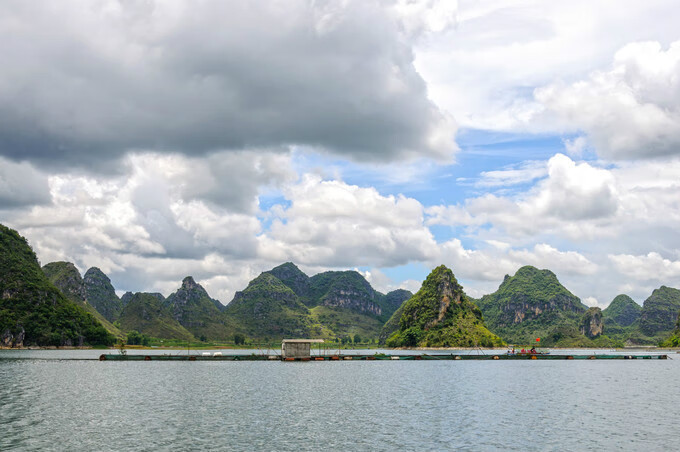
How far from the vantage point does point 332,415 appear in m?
70.4

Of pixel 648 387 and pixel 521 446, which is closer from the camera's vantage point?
pixel 521 446

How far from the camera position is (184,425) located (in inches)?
2399

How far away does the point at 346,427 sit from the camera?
6116 cm

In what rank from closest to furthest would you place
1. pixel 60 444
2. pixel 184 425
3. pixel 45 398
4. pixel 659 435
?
1. pixel 60 444
2. pixel 659 435
3. pixel 184 425
4. pixel 45 398

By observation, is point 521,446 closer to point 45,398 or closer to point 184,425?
point 184,425

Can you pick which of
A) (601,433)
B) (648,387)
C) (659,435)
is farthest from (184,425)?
(648,387)

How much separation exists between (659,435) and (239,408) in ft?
173

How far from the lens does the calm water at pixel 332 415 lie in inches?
2037

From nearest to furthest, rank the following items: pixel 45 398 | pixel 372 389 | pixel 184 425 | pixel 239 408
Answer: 1. pixel 184 425
2. pixel 239 408
3. pixel 45 398
4. pixel 372 389

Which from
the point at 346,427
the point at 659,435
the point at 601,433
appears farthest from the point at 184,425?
the point at 659,435

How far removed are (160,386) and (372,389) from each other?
43830mm

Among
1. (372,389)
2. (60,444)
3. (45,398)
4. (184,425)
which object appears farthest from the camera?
(372,389)

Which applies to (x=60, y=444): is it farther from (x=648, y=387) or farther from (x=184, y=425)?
(x=648, y=387)

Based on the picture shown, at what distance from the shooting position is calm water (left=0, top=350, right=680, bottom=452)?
51.8m
